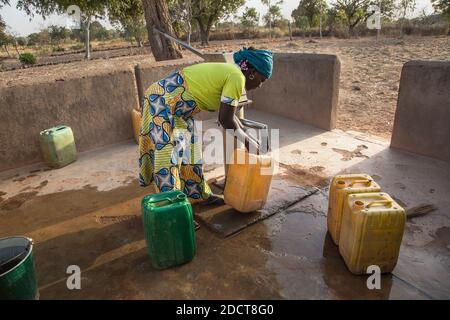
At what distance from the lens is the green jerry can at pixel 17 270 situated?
6.95 feet

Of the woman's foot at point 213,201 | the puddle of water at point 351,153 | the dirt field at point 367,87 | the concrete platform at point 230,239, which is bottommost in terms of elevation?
the concrete platform at point 230,239

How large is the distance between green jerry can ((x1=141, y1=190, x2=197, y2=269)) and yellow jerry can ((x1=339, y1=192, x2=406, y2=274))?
1194mm

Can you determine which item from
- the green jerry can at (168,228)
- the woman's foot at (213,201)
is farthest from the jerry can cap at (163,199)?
the woman's foot at (213,201)

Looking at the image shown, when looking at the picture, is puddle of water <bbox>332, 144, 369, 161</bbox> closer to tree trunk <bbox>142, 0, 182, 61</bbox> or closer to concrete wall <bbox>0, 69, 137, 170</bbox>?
concrete wall <bbox>0, 69, 137, 170</bbox>

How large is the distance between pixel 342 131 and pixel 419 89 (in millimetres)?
1521

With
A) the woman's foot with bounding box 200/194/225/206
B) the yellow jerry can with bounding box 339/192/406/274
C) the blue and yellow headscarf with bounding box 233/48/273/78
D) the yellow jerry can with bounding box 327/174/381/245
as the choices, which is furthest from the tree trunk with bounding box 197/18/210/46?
the yellow jerry can with bounding box 339/192/406/274

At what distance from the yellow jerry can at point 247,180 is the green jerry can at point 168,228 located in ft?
2.20

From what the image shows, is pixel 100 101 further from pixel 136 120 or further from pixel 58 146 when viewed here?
pixel 58 146

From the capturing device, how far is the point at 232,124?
2812mm

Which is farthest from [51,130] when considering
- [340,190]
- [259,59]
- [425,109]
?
[425,109]

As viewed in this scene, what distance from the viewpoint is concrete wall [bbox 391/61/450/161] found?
4.12m

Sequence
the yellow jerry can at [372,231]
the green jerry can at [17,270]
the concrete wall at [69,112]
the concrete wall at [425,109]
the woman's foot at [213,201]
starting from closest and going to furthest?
the green jerry can at [17,270]
the yellow jerry can at [372,231]
the woman's foot at [213,201]
the concrete wall at [425,109]
the concrete wall at [69,112]

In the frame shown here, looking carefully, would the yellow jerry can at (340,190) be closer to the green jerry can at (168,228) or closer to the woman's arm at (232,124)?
the woman's arm at (232,124)
